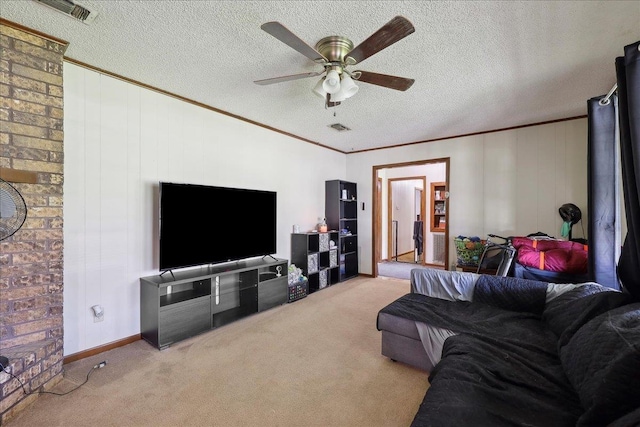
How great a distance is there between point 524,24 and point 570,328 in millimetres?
1909

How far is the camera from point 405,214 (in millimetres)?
7977

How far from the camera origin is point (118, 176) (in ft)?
8.82

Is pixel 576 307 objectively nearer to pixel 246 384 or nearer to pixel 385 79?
pixel 385 79

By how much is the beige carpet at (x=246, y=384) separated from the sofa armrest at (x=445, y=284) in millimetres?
672

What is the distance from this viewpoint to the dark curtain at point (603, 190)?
255 centimetres

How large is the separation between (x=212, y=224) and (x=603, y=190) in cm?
375

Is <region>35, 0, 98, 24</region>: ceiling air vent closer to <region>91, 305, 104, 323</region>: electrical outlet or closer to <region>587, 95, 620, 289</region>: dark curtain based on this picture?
<region>91, 305, 104, 323</region>: electrical outlet

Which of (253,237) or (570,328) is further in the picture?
(253,237)

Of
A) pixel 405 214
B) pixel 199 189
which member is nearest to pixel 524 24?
pixel 199 189

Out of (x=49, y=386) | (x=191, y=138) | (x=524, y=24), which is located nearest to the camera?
(x=524, y=24)

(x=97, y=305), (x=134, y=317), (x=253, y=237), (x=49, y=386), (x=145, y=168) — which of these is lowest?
(x=49, y=386)

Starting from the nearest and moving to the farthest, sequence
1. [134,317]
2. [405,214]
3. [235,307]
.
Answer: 1. [134,317]
2. [235,307]
3. [405,214]

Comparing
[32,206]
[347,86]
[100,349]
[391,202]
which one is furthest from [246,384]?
[391,202]

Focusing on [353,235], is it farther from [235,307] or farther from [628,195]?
[628,195]
